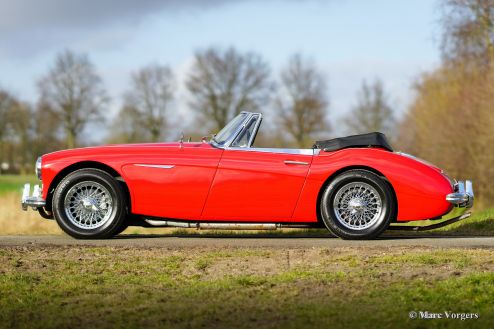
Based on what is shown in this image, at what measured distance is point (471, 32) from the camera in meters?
32.9

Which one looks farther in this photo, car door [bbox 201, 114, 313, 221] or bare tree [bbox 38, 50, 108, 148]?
bare tree [bbox 38, 50, 108, 148]

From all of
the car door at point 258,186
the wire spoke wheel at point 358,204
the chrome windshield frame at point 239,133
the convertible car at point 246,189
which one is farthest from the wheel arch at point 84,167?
the wire spoke wheel at point 358,204

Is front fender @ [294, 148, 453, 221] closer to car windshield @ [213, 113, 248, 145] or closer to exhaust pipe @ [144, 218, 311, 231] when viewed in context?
exhaust pipe @ [144, 218, 311, 231]

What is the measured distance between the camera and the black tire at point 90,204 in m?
9.25

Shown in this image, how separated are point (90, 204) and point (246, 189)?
73.5 inches

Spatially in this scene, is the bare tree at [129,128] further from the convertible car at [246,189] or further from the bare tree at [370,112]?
the convertible car at [246,189]

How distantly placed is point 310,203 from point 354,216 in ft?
1.88

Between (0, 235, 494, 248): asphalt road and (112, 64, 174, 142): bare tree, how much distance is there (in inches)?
1742

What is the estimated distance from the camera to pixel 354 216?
934 centimetres

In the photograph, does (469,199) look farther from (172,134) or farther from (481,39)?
(172,134)

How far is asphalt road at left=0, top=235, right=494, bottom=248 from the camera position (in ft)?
29.0

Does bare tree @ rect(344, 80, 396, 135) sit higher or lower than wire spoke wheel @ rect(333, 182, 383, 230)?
higher

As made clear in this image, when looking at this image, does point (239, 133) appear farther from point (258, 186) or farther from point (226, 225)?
Answer: point (226, 225)

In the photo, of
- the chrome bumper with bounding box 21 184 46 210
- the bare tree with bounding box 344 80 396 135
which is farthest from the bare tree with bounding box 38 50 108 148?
the chrome bumper with bounding box 21 184 46 210
